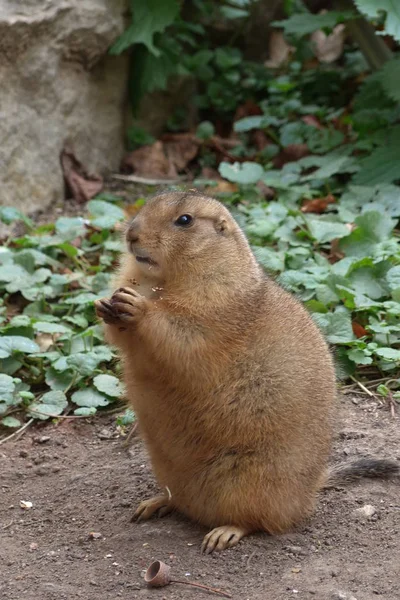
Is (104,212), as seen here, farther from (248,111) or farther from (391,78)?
(248,111)

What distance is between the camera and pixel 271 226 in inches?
278

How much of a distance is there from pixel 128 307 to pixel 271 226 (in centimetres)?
322

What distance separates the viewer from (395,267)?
6.10 m

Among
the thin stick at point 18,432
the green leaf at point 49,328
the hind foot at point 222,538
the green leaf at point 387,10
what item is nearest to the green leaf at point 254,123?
the green leaf at point 387,10

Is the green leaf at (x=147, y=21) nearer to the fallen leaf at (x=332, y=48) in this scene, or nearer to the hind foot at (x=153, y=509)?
the fallen leaf at (x=332, y=48)

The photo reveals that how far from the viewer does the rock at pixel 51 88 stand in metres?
7.71

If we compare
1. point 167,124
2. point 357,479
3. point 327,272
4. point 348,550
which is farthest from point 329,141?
point 348,550

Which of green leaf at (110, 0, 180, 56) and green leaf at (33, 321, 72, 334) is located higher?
green leaf at (110, 0, 180, 56)

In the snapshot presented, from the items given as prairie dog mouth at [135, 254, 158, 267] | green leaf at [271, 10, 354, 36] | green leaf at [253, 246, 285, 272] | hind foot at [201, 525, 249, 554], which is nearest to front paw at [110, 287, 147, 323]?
prairie dog mouth at [135, 254, 158, 267]

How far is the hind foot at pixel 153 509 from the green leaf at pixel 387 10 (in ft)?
13.7

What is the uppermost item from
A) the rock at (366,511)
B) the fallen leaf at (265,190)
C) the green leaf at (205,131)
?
the rock at (366,511)

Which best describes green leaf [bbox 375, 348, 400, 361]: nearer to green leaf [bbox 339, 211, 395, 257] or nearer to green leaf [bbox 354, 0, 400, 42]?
green leaf [bbox 339, 211, 395, 257]

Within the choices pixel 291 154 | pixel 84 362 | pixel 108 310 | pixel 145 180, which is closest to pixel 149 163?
pixel 145 180

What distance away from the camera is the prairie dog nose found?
424cm
